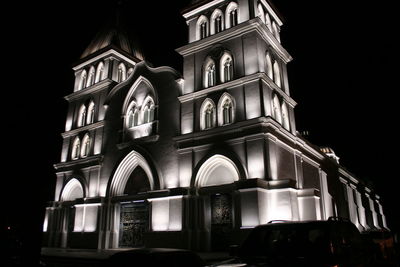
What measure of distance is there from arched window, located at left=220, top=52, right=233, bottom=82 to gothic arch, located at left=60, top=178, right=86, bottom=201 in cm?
1547

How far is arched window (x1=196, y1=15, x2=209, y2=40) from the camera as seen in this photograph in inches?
972

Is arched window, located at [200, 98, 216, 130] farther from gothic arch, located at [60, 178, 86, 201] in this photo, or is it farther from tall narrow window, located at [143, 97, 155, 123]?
gothic arch, located at [60, 178, 86, 201]

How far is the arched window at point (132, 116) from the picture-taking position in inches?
1055

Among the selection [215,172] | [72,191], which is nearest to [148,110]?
[215,172]

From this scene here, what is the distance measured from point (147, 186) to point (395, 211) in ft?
152

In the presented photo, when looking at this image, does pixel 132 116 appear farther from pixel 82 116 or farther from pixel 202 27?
pixel 202 27

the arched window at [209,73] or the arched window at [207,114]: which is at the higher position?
the arched window at [209,73]

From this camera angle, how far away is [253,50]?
2145 centimetres

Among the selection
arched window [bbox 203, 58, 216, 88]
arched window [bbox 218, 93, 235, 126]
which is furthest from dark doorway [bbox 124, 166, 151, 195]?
arched window [bbox 203, 58, 216, 88]

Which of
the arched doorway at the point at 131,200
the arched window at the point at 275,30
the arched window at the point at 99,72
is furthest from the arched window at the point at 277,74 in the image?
the arched window at the point at 99,72

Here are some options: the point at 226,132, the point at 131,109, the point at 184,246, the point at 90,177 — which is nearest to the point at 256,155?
the point at 226,132

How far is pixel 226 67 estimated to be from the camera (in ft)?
74.5

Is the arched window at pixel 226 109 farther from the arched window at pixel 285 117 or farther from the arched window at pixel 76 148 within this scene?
the arched window at pixel 76 148

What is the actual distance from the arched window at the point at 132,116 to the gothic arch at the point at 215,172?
8.24 metres
